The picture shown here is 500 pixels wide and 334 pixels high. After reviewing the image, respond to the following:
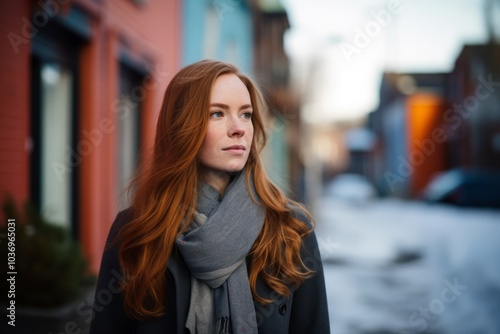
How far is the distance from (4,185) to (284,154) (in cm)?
1591

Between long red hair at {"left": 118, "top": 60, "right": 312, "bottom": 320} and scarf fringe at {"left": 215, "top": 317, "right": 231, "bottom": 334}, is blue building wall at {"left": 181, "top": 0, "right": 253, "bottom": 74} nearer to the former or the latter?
long red hair at {"left": 118, "top": 60, "right": 312, "bottom": 320}

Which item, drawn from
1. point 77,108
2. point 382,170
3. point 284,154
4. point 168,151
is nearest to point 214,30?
point 77,108

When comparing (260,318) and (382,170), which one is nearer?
(260,318)

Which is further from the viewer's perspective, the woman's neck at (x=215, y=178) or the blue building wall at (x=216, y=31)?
the blue building wall at (x=216, y=31)

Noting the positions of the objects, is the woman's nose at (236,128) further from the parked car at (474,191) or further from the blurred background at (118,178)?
the parked car at (474,191)

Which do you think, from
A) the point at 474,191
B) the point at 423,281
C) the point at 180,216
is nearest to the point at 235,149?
the point at 180,216

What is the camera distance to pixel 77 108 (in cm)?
535

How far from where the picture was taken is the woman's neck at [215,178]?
1851mm

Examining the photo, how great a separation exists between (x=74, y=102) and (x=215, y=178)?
4.01m

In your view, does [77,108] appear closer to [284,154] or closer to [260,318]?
[260,318]

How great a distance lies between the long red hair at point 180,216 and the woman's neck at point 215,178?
49 millimetres

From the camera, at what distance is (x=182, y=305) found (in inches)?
68.1

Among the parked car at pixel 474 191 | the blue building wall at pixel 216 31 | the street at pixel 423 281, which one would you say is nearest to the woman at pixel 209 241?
the street at pixel 423 281

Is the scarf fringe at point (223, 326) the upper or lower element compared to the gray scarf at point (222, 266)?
lower
